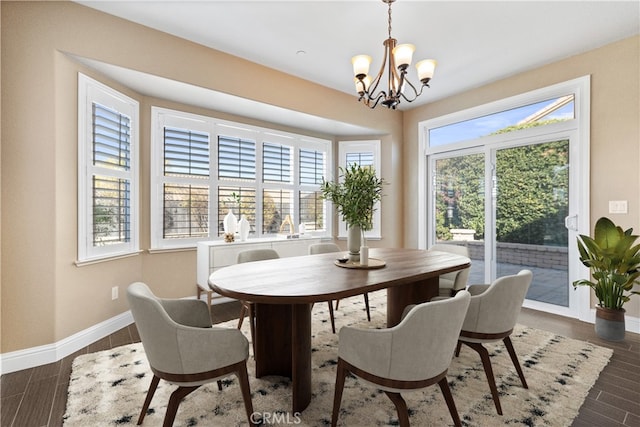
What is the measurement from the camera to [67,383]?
6.94 feet

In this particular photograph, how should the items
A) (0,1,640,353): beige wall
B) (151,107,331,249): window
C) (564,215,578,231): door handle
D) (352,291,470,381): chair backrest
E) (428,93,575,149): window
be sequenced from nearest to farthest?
1. (352,291,470,381): chair backrest
2. (0,1,640,353): beige wall
3. (564,215,578,231): door handle
4. (428,93,575,149): window
5. (151,107,331,249): window

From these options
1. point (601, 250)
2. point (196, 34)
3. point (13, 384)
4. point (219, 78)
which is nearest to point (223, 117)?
point (219, 78)

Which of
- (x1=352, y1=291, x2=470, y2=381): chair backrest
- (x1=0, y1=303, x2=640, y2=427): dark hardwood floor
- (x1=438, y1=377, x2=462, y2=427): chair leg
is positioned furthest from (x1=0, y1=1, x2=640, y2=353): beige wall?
(x1=438, y1=377, x2=462, y2=427): chair leg

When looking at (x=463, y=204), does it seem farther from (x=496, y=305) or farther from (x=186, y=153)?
(x=186, y=153)

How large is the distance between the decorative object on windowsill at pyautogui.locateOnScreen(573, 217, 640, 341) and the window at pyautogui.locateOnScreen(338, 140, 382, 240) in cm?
281

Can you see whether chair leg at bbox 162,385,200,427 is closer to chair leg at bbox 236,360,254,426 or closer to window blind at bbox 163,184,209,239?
chair leg at bbox 236,360,254,426

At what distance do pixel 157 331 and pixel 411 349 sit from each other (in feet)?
3.84

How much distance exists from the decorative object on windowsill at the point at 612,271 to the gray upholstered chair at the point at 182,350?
10.9ft

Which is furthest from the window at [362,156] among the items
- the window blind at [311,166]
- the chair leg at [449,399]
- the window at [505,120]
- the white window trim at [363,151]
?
the chair leg at [449,399]

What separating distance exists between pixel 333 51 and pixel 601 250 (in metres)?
3.28

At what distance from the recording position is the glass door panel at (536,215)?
3.56 m

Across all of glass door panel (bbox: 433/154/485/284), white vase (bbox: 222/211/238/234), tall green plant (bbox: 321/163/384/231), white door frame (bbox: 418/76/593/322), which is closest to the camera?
tall green plant (bbox: 321/163/384/231)

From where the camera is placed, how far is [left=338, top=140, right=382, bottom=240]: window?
5.20 meters

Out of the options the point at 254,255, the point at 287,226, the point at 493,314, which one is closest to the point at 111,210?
the point at 254,255
